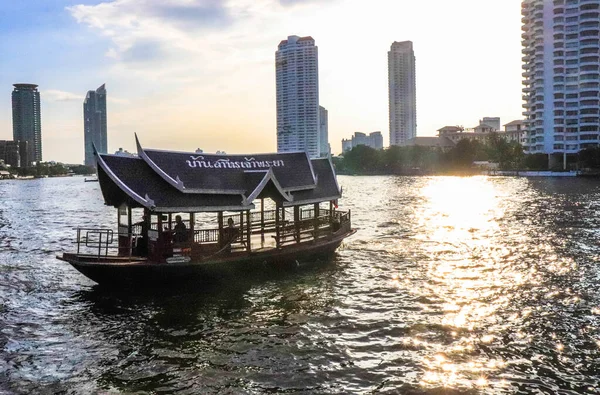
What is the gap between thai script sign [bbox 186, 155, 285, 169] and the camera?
23766 mm

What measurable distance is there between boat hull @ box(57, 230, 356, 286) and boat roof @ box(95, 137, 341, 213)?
2.26m

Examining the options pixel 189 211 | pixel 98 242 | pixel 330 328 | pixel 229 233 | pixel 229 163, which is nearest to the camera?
pixel 330 328

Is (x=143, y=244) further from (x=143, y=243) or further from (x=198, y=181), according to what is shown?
(x=198, y=181)

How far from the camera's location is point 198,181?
22938 mm

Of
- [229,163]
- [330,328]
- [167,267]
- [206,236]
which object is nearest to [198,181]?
[229,163]

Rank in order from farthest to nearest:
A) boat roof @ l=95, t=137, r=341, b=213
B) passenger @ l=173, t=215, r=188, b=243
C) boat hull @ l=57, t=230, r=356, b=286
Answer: passenger @ l=173, t=215, r=188, b=243, boat roof @ l=95, t=137, r=341, b=213, boat hull @ l=57, t=230, r=356, b=286

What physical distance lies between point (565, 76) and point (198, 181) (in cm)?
13756

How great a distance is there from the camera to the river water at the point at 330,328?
45.4ft

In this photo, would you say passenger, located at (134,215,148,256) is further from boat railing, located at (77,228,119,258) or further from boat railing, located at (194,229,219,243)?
boat railing, located at (194,229,219,243)

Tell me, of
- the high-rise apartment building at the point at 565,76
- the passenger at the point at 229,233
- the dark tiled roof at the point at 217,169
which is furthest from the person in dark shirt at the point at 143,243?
the high-rise apartment building at the point at 565,76

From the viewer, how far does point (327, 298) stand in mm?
21656

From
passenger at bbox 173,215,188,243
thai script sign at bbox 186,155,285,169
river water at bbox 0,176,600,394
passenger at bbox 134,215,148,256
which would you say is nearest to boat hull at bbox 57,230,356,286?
river water at bbox 0,176,600,394

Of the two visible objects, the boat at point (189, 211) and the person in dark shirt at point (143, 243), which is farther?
the person in dark shirt at point (143, 243)

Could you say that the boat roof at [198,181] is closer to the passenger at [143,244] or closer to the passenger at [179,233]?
the passenger at [143,244]
